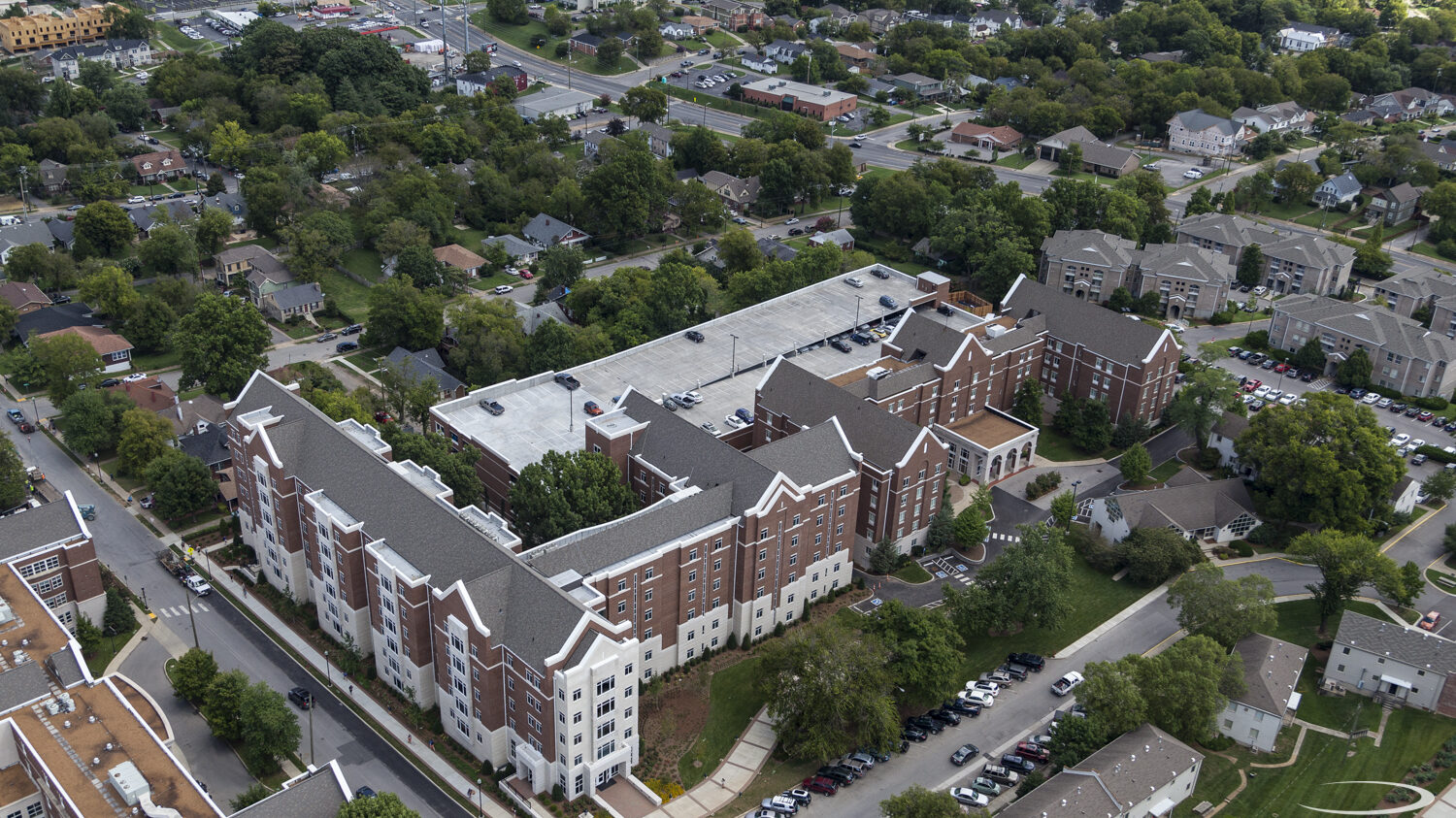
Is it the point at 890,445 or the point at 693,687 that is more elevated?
the point at 890,445

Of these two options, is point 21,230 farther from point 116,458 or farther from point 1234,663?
point 1234,663

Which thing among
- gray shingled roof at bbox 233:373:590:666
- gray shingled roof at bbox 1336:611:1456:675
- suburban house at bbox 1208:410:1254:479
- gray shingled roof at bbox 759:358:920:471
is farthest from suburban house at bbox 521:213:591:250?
gray shingled roof at bbox 1336:611:1456:675

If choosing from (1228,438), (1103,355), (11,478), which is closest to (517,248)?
(11,478)

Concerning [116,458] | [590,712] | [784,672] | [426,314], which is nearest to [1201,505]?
[784,672]

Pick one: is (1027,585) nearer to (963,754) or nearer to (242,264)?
(963,754)

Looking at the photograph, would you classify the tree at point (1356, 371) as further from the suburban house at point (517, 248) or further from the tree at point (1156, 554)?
the suburban house at point (517, 248)

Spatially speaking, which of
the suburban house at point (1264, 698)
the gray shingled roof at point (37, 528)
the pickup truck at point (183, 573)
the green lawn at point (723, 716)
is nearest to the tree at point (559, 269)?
the pickup truck at point (183, 573)
